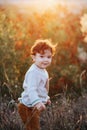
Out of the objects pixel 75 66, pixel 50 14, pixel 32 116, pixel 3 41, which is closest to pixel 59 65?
pixel 75 66

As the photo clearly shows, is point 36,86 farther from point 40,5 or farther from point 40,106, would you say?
point 40,5

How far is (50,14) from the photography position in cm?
945

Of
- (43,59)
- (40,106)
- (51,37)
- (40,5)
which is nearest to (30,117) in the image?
(40,106)

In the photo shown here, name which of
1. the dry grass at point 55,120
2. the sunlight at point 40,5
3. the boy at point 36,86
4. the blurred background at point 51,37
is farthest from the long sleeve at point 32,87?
the sunlight at point 40,5

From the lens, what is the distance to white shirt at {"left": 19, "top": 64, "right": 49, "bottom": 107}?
3.95 meters

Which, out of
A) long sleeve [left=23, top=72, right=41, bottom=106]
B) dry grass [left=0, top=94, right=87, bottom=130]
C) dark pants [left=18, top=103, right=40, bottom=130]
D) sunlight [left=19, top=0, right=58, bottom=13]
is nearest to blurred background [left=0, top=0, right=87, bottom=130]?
sunlight [left=19, top=0, right=58, bottom=13]

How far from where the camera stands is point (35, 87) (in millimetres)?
3969

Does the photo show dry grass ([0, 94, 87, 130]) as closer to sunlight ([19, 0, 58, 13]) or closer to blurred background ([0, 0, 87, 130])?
blurred background ([0, 0, 87, 130])

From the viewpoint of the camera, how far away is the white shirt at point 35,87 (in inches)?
156

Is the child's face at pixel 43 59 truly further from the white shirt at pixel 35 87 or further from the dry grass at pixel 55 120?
the dry grass at pixel 55 120

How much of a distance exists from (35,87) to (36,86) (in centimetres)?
3

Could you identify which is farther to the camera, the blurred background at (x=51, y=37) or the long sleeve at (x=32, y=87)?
the blurred background at (x=51, y=37)

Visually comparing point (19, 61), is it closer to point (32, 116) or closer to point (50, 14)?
point (50, 14)

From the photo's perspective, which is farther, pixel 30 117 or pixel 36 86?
pixel 30 117
